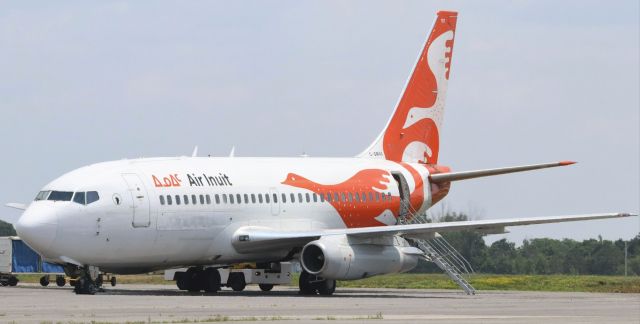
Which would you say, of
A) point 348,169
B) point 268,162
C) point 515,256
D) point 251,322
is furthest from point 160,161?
point 515,256

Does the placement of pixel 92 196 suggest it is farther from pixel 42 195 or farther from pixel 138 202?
pixel 42 195

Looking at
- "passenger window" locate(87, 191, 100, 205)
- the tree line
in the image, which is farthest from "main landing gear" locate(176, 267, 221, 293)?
the tree line

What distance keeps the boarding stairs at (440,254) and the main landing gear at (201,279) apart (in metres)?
7.38

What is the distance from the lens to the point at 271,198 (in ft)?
170

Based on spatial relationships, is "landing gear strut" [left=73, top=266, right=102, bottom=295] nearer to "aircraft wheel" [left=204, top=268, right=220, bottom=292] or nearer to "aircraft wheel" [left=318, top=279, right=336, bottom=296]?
"aircraft wheel" [left=204, top=268, right=220, bottom=292]

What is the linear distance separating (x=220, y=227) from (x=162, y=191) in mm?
2892

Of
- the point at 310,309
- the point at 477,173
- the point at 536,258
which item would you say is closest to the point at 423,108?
the point at 477,173

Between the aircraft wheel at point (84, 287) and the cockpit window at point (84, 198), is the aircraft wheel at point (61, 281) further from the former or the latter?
the cockpit window at point (84, 198)

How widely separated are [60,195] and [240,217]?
6956 millimetres

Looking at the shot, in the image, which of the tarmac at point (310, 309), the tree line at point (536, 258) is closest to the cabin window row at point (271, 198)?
the tarmac at point (310, 309)

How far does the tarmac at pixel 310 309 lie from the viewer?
105 ft

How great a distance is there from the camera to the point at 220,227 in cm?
4941

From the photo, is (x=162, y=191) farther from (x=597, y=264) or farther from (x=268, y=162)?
(x=597, y=264)

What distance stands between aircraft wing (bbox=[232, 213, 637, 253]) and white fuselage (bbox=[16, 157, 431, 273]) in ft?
1.67
